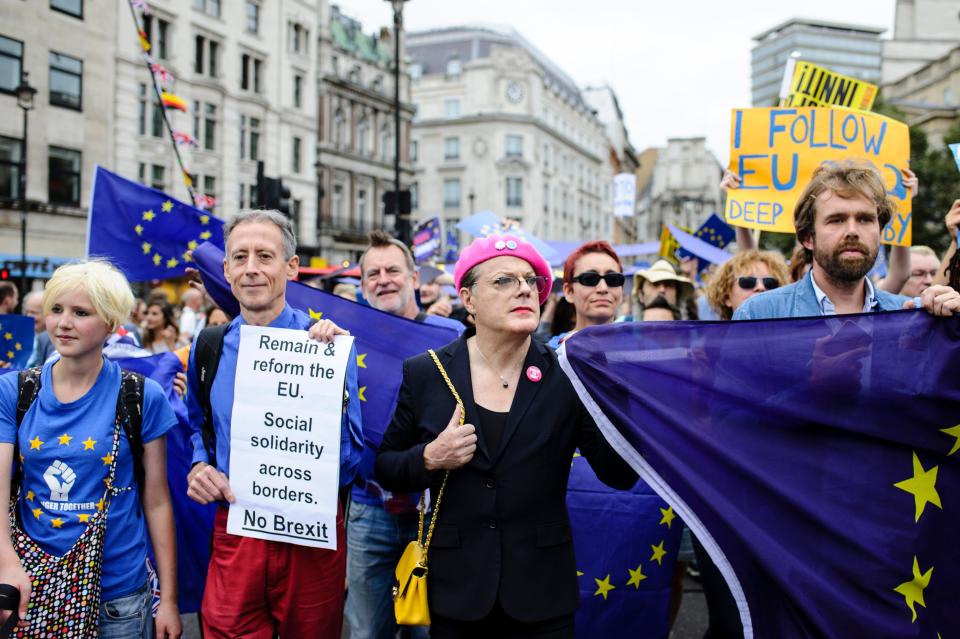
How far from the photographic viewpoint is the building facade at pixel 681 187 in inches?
4702

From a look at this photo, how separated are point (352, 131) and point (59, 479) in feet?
162

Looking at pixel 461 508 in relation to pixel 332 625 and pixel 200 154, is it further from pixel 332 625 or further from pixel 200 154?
pixel 200 154

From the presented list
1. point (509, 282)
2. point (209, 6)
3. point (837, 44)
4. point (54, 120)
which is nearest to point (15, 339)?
point (509, 282)

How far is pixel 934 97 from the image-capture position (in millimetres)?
46344

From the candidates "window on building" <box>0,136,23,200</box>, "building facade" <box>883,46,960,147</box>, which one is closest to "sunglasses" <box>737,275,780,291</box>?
"window on building" <box>0,136,23,200</box>

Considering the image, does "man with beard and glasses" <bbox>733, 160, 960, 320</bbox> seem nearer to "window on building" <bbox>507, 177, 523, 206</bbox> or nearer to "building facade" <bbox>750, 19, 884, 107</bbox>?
"window on building" <bbox>507, 177, 523, 206</bbox>

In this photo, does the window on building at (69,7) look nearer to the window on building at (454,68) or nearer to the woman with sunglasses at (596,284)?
the woman with sunglasses at (596,284)

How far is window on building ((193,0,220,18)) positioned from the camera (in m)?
35.8

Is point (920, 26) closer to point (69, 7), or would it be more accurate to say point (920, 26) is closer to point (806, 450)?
point (69, 7)

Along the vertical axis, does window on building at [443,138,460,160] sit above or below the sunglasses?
above

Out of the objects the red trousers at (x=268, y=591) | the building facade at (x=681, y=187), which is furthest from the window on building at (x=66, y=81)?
the building facade at (x=681, y=187)

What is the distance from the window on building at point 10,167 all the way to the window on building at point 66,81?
214 cm

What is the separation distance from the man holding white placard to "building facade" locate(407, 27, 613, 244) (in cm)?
6016

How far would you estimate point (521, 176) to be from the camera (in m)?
66.4
